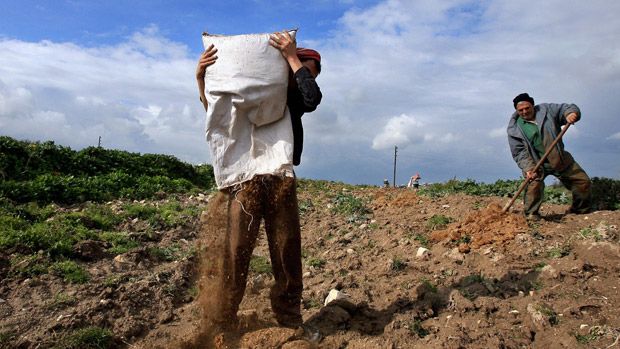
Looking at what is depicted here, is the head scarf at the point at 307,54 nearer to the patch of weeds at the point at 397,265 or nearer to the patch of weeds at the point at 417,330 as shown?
the patch of weeds at the point at 417,330

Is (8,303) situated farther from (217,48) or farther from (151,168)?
(151,168)

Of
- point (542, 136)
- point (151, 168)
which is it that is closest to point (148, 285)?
point (542, 136)

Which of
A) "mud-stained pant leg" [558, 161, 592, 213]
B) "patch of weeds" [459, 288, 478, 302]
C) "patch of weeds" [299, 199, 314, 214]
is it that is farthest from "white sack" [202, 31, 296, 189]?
"patch of weeds" [299, 199, 314, 214]

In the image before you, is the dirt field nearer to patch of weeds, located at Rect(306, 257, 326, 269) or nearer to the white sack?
patch of weeds, located at Rect(306, 257, 326, 269)

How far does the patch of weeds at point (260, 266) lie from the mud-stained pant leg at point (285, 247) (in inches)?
A: 67.1

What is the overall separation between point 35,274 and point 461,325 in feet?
12.6

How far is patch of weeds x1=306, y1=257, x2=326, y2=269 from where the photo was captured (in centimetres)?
564

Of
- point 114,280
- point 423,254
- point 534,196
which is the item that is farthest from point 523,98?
point 114,280

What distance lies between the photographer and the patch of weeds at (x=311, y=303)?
4.43 meters

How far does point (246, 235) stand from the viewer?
3.45m

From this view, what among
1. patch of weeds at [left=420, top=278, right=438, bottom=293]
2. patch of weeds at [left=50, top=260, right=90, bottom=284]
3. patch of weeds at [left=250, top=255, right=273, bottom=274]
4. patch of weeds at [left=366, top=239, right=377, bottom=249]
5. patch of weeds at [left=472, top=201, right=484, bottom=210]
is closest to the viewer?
patch of weeds at [left=420, top=278, right=438, bottom=293]

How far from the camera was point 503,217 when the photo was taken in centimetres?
631

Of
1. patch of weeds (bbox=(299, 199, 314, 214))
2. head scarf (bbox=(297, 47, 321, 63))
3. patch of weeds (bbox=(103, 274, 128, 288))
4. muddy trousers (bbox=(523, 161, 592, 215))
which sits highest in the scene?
→ head scarf (bbox=(297, 47, 321, 63))

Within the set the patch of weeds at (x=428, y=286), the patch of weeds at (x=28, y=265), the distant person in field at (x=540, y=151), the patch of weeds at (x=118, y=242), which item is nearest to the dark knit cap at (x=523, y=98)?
the distant person in field at (x=540, y=151)
